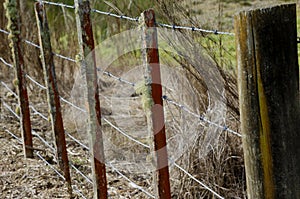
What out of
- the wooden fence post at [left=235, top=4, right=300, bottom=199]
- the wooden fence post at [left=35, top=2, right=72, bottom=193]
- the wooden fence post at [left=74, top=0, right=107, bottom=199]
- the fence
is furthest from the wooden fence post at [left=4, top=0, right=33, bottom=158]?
the wooden fence post at [left=235, top=4, right=300, bottom=199]

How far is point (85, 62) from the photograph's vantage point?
291 centimetres

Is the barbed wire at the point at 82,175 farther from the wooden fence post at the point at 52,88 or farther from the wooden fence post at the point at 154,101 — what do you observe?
the wooden fence post at the point at 154,101

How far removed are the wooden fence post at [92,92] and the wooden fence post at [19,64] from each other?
61.5 inches

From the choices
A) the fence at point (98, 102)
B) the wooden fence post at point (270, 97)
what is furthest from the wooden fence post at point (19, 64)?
the wooden fence post at point (270, 97)

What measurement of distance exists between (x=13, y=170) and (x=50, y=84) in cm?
87

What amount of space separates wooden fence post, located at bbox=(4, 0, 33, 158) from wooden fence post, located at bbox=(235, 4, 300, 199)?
287cm

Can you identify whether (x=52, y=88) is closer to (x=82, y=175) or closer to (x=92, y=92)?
(x=82, y=175)

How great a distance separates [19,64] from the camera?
4418 mm

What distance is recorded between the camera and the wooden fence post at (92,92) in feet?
9.43

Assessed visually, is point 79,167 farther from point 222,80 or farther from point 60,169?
point 222,80

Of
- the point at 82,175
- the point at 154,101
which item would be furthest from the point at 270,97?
the point at 82,175

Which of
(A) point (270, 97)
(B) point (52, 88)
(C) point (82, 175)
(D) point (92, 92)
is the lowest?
(C) point (82, 175)

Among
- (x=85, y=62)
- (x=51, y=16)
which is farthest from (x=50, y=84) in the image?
(x=51, y=16)

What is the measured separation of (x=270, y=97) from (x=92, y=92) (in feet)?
4.55
